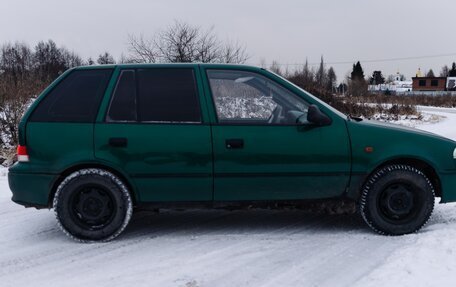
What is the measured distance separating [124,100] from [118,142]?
0.44m

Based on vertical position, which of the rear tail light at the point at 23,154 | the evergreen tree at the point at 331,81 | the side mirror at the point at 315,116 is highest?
the evergreen tree at the point at 331,81

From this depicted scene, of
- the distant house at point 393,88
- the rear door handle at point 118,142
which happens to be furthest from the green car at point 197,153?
the distant house at point 393,88

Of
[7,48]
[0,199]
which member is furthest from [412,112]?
[7,48]

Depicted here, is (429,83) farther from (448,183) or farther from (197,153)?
(197,153)

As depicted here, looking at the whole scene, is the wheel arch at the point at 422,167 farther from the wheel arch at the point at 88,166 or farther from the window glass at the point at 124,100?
the window glass at the point at 124,100

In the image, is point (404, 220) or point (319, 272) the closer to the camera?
point (319, 272)

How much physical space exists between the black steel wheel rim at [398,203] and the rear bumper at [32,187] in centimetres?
331

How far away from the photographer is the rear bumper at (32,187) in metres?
4.27

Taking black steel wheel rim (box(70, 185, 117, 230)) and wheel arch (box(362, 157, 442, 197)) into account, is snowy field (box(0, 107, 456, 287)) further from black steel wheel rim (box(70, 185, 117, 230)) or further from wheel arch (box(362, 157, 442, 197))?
wheel arch (box(362, 157, 442, 197))

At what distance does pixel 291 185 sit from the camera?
173 inches

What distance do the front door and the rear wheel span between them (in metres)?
0.96

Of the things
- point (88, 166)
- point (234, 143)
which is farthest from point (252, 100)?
point (88, 166)

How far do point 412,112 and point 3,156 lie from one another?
2067 cm

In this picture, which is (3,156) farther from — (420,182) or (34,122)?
(420,182)
